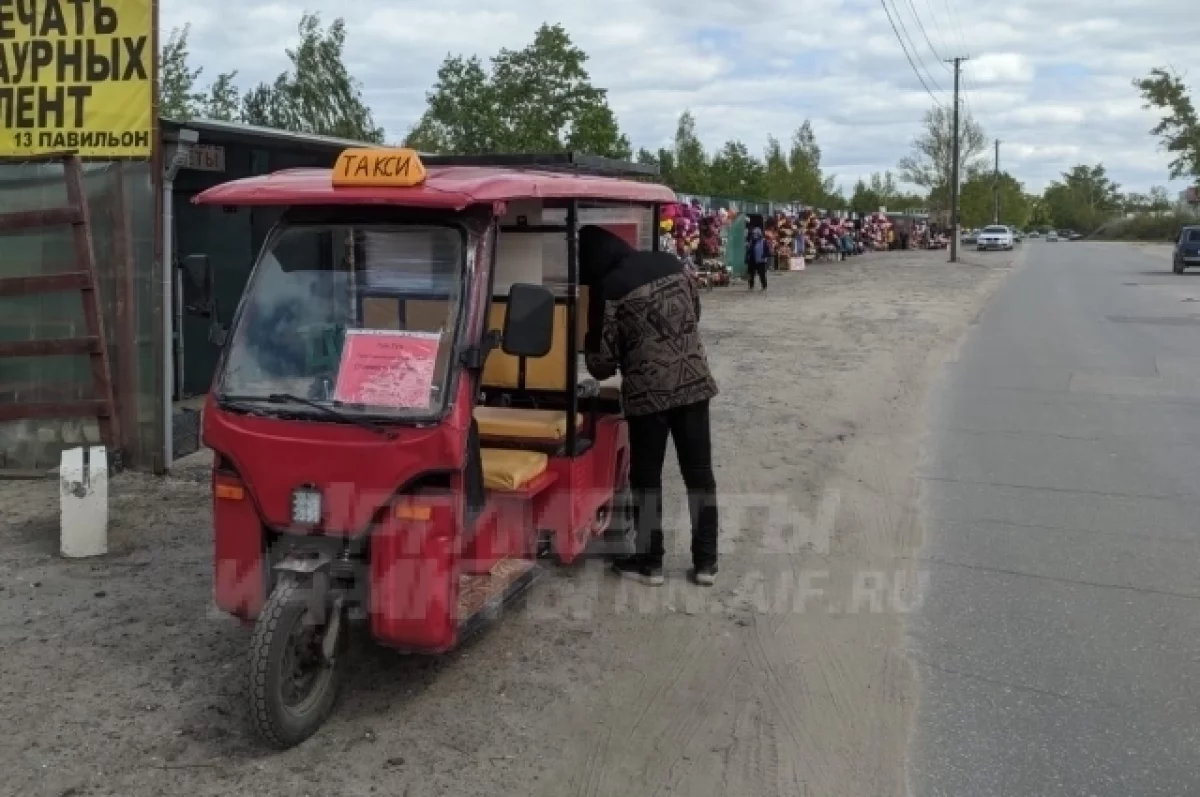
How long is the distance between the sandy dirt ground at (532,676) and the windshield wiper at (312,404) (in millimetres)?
1124

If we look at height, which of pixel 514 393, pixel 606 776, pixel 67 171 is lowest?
pixel 606 776

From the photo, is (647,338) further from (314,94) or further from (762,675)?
(314,94)

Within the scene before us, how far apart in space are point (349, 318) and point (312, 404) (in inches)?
15.8

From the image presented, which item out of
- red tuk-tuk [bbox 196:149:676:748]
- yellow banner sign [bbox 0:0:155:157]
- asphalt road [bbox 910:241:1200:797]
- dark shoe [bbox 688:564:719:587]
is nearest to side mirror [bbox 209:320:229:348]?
red tuk-tuk [bbox 196:149:676:748]

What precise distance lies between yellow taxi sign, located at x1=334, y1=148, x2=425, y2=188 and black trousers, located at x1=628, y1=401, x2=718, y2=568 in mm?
1960

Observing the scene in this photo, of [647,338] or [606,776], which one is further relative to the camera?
[647,338]

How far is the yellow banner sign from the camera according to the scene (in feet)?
26.0

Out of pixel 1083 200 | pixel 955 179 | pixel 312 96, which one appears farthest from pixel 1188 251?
pixel 1083 200

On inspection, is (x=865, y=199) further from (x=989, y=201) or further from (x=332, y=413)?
(x=332, y=413)

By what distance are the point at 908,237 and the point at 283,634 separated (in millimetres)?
61129

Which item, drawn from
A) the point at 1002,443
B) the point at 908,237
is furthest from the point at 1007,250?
the point at 1002,443

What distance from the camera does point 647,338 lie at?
5535 millimetres

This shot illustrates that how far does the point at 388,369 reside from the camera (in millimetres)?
4285

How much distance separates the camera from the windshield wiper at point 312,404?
4.14 metres
